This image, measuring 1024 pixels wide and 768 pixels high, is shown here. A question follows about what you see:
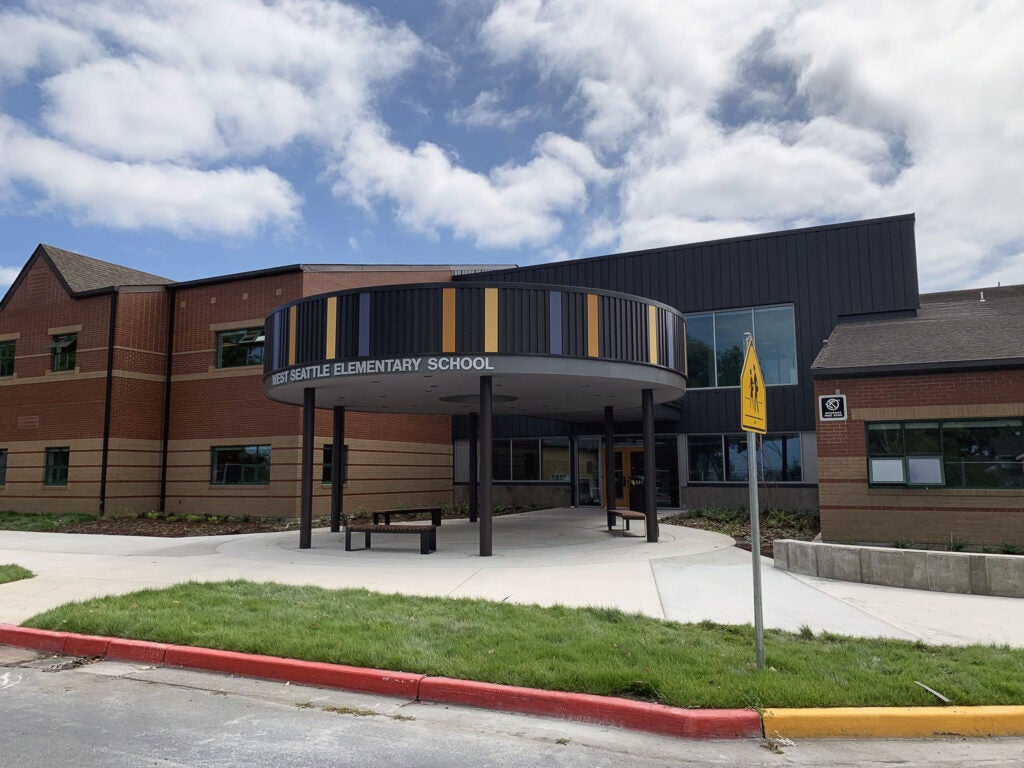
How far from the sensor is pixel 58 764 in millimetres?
4832

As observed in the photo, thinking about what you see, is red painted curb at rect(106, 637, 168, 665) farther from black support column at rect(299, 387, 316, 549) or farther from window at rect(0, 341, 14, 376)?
window at rect(0, 341, 14, 376)

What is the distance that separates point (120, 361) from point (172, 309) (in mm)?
2583

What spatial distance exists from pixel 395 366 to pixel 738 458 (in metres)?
14.2

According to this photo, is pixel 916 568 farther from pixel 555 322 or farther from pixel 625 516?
pixel 625 516

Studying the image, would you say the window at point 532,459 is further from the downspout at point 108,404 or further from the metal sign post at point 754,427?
the metal sign post at point 754,427

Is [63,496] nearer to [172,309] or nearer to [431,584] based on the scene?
[172,309]

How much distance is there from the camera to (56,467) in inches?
1022

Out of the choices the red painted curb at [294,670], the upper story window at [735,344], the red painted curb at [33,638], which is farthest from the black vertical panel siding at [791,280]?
the red painted curb at [294,670]

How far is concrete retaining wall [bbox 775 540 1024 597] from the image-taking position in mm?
10086

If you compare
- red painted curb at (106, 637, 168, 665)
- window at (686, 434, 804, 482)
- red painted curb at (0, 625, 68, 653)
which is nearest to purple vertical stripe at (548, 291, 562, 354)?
red painted curb at (106, 637, 168, 665)

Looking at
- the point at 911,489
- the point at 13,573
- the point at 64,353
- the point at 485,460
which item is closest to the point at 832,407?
the point at 911,489

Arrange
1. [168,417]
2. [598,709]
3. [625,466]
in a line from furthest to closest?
1. [625,466]
2. [168,417]
3. [598,709]

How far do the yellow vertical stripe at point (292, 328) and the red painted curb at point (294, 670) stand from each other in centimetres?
852

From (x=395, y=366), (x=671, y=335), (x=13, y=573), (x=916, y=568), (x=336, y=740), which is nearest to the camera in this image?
(x=336, y=740)
